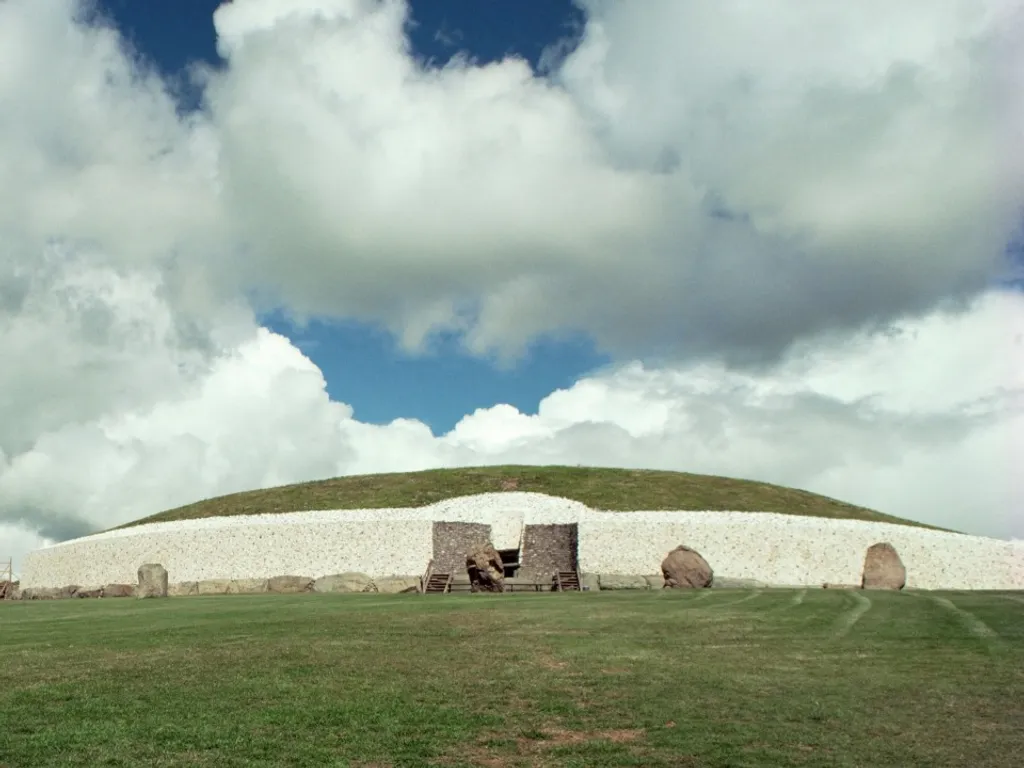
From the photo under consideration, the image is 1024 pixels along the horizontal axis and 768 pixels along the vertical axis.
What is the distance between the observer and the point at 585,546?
39.5 metres

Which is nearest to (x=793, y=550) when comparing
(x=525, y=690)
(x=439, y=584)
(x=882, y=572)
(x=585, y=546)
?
(x=882, y=572)

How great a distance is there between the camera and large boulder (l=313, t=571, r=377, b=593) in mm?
32031

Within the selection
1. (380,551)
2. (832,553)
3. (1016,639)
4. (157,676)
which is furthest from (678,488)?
(157,676)

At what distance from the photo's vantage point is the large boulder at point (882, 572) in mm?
30672

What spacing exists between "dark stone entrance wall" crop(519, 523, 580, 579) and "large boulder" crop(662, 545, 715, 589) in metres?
8.53

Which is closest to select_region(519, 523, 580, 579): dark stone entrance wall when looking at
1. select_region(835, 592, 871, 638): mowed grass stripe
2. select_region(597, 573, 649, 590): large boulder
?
select_region(597, 573, 649, 590): large boulder

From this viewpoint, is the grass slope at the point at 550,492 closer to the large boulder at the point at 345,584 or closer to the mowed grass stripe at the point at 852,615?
the large boulder at the point at 345,584

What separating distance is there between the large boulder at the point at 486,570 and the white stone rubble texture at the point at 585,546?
690 centimetres

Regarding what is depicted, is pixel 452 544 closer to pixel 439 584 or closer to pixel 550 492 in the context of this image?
pixel 439 584

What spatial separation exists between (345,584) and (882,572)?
18377 millimetres

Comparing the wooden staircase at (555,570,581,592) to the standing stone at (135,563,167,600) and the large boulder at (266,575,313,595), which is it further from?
the standing stone at (135,563,167,600)

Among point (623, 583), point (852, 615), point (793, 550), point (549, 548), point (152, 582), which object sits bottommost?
point (852, 615)

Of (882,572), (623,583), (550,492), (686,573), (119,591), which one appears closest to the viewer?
(882,572)

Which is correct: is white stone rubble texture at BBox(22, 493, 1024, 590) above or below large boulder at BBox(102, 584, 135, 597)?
above
